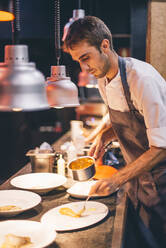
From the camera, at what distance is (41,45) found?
7160 mm

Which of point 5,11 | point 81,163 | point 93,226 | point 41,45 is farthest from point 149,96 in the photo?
point 41,45

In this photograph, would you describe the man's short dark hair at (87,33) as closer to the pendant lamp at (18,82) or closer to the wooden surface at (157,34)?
the pendant lamp at (18,82)

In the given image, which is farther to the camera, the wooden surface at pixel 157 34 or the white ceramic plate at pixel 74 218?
the wooden surface at pixel 157 34

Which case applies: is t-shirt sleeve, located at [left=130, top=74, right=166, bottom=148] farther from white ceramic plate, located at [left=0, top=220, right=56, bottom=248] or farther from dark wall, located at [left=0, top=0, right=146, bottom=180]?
dark wall, located at [left=0, top=0, right=146, bottom=180]

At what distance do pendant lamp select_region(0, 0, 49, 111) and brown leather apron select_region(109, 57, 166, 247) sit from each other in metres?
0.79

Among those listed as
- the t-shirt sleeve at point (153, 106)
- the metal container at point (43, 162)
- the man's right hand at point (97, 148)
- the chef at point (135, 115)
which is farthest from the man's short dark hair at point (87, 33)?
the metal container at point (43, 162)

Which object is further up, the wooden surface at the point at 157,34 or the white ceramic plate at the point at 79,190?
the wooden surface at the point at 157,34

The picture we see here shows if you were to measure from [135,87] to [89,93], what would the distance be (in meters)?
5.63

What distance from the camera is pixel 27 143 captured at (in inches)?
272

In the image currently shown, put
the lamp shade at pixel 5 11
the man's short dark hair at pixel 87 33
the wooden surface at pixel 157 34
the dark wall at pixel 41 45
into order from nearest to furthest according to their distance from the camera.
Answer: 1. the man's short dark hair at pixel 87 33
2. the lamp shade at pixel 5 11
3. the wooden surface at pixel 157 34
4. the dark wall at pixel 41 45

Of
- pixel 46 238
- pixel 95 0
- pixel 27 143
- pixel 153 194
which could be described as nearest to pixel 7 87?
pixel 46 238

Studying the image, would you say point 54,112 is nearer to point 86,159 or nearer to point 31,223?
point 86,159

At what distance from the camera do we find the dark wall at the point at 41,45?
6.38 meters

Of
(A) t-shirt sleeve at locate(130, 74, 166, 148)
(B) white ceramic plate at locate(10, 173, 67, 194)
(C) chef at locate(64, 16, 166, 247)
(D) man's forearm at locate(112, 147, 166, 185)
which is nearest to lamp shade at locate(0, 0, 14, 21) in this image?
(C) chef at locate(64, 16, 166, 247)
